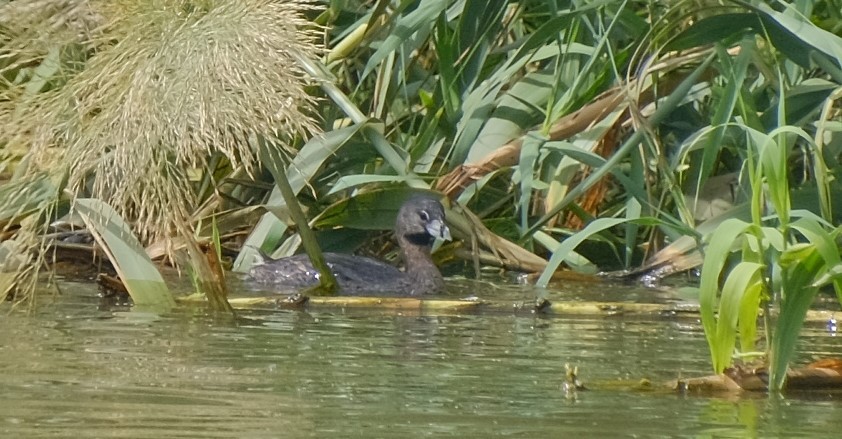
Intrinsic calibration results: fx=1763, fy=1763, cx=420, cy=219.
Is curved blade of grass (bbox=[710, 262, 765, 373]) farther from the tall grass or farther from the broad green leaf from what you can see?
the broad green leaf

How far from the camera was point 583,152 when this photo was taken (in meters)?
6.48

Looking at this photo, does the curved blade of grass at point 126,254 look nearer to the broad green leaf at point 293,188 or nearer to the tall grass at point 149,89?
the tall grass at point 149,89

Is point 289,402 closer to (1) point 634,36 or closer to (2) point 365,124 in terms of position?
(2) point 365,124

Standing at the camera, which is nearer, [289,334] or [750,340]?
[750,340]

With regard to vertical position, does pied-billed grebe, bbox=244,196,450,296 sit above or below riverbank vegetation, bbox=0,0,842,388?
below

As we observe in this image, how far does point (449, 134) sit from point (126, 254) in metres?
2.07

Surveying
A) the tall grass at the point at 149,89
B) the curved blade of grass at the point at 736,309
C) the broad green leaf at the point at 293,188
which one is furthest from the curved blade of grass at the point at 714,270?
the broad green leaf at the point at 293,188

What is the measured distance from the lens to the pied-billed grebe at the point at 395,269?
6598mm

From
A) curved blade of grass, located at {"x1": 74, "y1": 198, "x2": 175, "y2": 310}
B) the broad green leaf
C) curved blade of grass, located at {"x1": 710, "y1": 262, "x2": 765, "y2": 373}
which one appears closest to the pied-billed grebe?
the broad green leaf

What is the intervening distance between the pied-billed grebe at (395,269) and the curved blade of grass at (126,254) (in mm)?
904

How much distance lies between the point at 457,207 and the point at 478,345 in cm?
234

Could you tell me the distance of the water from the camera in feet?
11.1

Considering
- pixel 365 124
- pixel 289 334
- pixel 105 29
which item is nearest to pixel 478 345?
pixel 289 334

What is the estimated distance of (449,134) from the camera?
7.23m
